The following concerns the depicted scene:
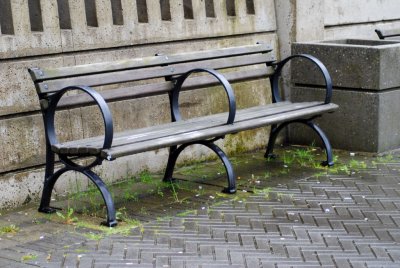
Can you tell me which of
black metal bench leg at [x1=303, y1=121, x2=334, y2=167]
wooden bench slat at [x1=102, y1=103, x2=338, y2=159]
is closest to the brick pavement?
wooden bench slat at [x1=102, y1=103, x2=338, y2=159]

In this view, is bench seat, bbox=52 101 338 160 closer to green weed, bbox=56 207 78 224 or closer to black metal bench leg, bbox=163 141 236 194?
black metal bench leg, bbox=163 141 236 194

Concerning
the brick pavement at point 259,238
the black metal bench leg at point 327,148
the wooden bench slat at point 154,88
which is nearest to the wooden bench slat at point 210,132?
the black metal bench leg at point 327,148

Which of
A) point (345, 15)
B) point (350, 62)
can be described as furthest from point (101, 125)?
point (345, 15)

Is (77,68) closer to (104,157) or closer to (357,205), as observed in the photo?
(104,157)

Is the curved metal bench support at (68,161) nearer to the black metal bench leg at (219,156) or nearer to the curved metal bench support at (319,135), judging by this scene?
the black metal bench leg at (219,156)

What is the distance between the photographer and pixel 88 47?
270 inches

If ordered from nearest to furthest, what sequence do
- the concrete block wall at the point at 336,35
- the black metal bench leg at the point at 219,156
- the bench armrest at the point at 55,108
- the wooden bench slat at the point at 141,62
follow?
the bench armrest at the point at 55,108 → the wooden bench slat at the point at 141,62 → the black metal bench leg at the point at 219,156 → the concrete block wall at the point at 336,35

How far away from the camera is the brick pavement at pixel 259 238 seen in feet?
16.4

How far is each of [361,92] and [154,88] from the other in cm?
216

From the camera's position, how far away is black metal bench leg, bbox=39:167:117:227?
5695mm

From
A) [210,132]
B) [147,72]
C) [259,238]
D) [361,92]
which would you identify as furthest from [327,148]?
[259,238]

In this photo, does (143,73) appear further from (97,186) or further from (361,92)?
(361,92)

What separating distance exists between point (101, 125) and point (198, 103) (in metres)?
1.15

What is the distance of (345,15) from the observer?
9.62 meters
